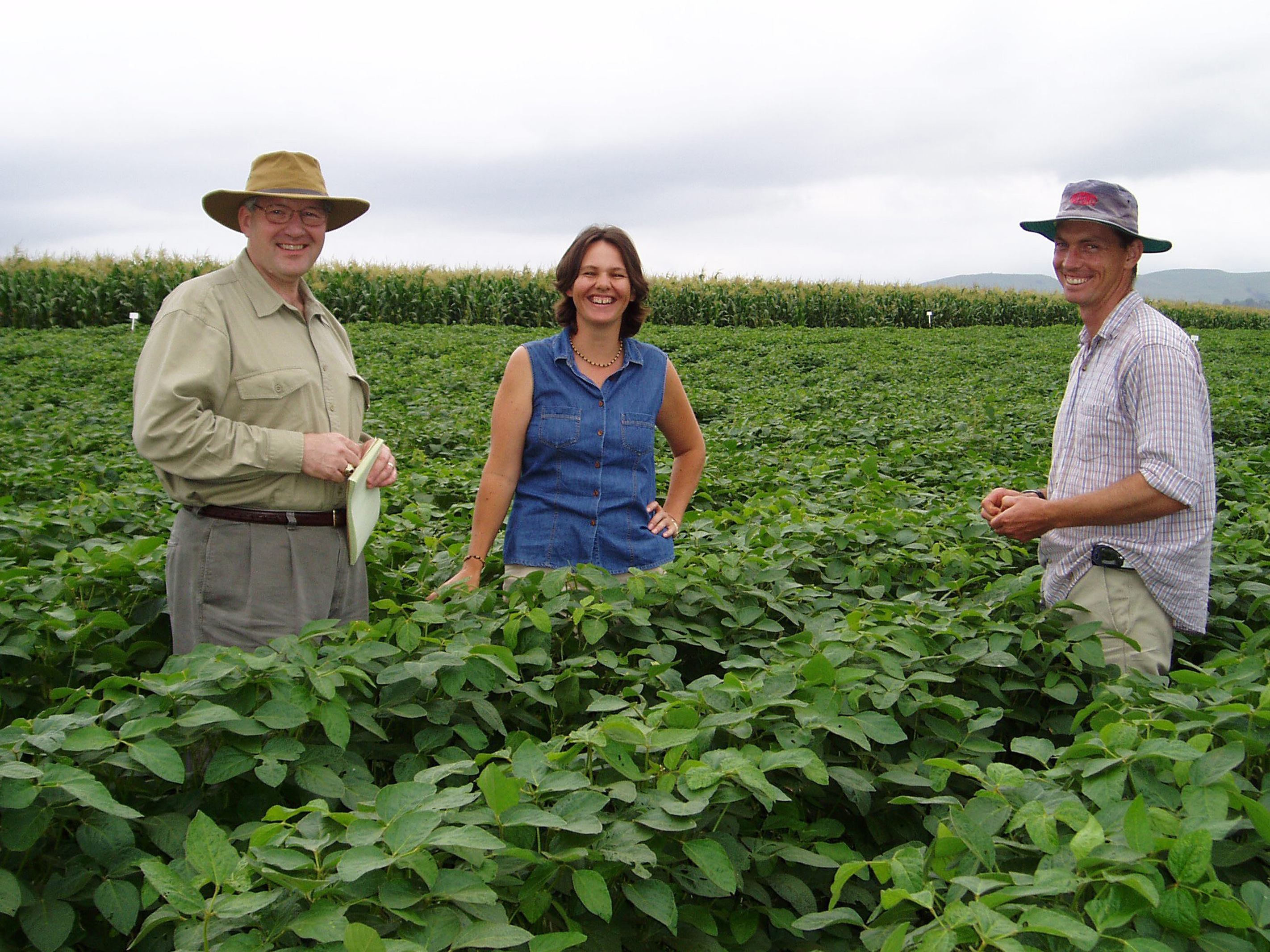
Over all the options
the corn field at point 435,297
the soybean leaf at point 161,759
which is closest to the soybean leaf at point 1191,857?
the soybean leaf at point 161,759

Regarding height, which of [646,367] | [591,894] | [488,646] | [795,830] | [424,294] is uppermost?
[424,294]

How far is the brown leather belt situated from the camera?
2.94 m

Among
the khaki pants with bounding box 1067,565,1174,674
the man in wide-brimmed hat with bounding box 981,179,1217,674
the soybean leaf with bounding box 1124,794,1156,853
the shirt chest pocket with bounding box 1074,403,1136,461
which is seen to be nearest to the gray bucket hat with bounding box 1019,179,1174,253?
the man in wide-brimmed hat with bounding box 981,179,1217,674

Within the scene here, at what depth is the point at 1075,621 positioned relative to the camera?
3039mm

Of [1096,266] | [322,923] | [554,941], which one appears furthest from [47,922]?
[1096,266]

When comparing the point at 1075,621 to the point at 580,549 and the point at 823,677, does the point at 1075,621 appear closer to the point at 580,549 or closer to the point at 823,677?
the point at 823,677

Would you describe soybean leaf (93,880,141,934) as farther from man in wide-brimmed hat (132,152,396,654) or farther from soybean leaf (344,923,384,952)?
man in wide-brimmed hat (132,152,396,654)

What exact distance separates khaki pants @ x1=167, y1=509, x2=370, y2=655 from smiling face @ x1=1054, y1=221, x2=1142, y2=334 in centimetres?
258

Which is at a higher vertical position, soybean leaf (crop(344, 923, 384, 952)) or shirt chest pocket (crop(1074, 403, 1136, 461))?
shirt chest pocket (crop(1074, 403, 1136, 461))

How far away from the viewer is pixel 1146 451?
2826mm

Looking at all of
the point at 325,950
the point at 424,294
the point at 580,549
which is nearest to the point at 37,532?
the point at 580,549

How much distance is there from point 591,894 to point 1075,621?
6.84ft

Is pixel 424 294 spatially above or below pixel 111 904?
above

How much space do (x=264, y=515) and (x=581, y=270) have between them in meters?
1.39
